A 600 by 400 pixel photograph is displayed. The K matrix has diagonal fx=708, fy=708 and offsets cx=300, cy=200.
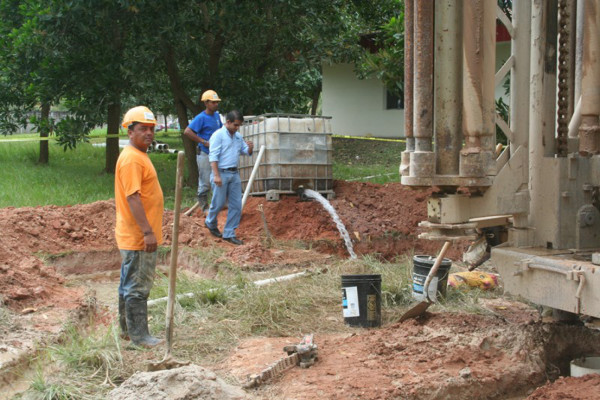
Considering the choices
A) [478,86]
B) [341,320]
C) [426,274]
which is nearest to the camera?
[478,86]

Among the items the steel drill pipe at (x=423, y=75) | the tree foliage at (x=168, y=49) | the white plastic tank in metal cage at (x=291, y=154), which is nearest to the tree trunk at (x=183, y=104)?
the tree foliage at (x=168, y=49)

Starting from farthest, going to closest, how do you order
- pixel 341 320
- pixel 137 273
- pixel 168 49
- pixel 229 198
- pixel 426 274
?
1. pixel 168 49
2. pixel 229 198
3. pixel 426 274
4. pixel 341 320
5. pixel 137 273

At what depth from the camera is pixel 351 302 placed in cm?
653

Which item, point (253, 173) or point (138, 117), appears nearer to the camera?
point (138, 117)

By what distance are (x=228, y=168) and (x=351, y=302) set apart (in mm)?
4032

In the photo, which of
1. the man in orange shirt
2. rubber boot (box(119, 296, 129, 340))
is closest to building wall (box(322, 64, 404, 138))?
rubber boot (box(119, 296, 129, 340))

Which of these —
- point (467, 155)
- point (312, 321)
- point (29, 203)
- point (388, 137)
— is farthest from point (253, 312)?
Answer: point (388, 137)

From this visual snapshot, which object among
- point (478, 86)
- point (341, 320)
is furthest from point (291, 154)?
point (478, 86)

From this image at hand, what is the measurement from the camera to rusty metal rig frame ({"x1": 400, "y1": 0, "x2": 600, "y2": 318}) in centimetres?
441

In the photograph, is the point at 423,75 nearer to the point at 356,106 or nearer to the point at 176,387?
the point at 176,387

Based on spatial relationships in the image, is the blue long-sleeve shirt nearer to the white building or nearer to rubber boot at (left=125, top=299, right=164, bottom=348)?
rubber boot at (left=125, top=299, right=164, bottom=348)

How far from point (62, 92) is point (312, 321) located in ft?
31.3

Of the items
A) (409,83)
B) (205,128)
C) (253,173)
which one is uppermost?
(205,128)

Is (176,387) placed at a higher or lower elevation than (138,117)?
lower
